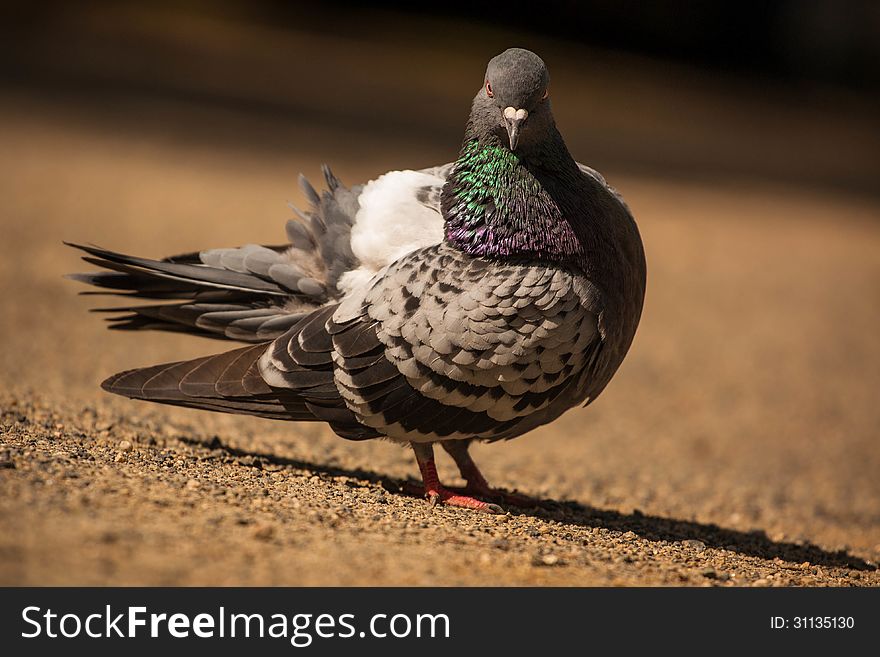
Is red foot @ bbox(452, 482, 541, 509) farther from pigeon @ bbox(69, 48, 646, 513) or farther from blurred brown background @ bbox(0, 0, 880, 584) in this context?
blurred brown background @ bbox(0, 0, 880, 584)

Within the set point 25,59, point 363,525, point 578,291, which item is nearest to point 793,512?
point 578,291

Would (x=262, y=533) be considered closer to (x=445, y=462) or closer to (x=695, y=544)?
(x=695, y=544)

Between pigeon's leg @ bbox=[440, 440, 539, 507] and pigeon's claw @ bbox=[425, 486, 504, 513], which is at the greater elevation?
pigeon's leg @ bbox=[440, 440, 539, 507]

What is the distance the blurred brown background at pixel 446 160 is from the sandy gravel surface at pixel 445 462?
0.03 meters

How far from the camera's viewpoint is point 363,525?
423cm

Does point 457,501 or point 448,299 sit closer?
point 448,299

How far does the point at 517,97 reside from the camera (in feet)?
15.1

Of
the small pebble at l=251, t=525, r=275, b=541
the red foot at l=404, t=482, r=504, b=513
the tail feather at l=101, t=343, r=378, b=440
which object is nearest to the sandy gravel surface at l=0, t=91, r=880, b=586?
the small pebble at l=251, t=525, r=275, b=541

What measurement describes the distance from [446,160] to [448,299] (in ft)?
37.5

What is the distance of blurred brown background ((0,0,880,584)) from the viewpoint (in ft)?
13.5

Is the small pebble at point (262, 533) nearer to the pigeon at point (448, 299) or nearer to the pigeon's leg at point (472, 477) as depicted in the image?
the pigeon at point (448, 299)

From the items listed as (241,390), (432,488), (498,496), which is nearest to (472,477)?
(498,496)

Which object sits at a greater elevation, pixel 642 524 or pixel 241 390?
pixel 241 390

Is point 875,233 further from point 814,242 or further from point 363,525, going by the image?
point 363,525
